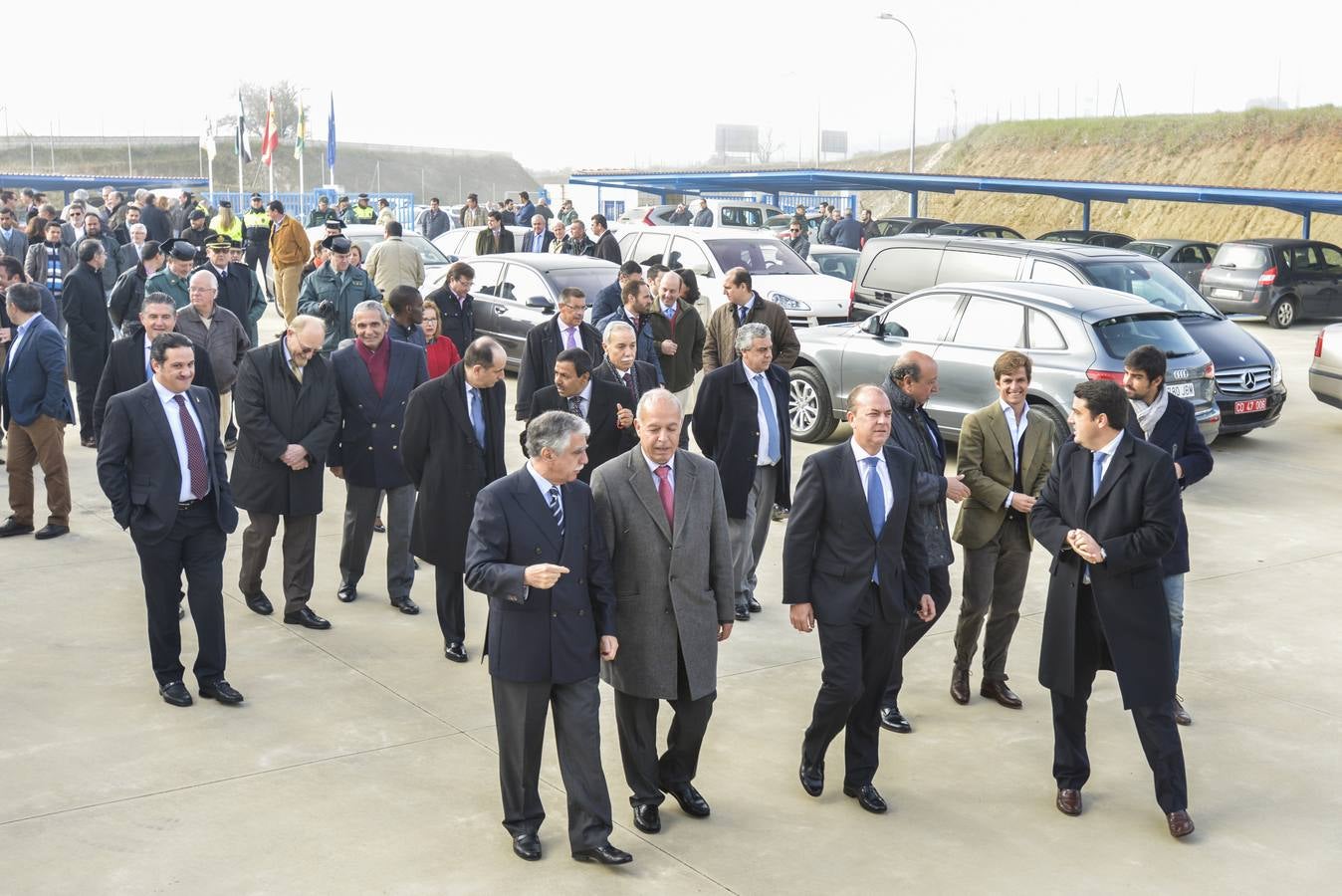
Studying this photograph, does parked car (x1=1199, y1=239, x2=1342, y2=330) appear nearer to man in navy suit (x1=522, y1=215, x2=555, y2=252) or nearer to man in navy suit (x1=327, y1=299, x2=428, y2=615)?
man in navy suit (x1=522, y1=215, x2=555, y2=252)

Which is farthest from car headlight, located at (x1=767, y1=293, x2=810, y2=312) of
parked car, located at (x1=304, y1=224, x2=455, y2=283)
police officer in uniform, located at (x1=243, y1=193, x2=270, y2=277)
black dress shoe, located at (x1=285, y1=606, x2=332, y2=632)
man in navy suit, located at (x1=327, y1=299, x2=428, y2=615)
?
black dress shoe, located at (x1=285, y1=606, x2=332, y2=632)

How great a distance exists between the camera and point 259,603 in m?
8.43

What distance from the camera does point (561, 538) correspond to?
16.9 feet

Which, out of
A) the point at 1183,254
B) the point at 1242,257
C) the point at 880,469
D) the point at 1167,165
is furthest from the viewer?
the point at 1167,165

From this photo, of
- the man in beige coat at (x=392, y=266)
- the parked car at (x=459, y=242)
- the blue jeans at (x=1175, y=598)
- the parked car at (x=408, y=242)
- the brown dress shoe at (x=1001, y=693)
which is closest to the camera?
the blue jeans at (x=1175, y=598)

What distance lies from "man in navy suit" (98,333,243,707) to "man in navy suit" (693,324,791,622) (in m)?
2.80

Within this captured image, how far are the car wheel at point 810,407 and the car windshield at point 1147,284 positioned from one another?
11.3 feet

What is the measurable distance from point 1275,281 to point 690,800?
22659mm

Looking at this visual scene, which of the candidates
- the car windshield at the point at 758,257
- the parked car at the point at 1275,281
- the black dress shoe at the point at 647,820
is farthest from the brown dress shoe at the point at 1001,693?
the parked car at the point at 1275,281

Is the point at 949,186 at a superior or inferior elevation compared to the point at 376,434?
superior

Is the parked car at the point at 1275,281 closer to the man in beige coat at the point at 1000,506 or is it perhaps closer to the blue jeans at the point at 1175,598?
the man in beige coat at the point at 1000,506

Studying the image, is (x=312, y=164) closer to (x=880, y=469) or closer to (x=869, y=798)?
(x=880, y=469)

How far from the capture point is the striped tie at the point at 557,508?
515cm

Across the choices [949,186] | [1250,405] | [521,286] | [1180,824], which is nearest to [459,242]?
[521,286]
